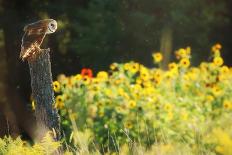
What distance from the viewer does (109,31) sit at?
12.6 metres

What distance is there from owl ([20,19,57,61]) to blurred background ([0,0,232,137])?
7.29 metres

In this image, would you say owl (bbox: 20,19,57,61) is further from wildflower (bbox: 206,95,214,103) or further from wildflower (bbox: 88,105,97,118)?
wildflower (bbox: 206,95,214,103)

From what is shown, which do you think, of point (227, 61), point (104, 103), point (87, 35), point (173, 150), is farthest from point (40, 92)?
point (227, 61)

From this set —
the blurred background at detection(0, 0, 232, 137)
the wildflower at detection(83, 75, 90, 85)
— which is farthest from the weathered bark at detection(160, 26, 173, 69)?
the wildflower at detection(83, 75, 90, 85)

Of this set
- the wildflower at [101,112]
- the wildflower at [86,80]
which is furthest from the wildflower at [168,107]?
the wildflower at [86,80]

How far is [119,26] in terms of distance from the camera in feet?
41.5

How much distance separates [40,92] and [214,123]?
2.89 meters

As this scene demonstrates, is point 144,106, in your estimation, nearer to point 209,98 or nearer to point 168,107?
point 168,107

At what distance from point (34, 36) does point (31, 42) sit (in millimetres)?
111

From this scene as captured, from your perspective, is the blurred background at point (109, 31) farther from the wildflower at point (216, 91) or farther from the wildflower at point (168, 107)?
the wildflower at point (168, 107)

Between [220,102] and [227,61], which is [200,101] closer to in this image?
[220,102]

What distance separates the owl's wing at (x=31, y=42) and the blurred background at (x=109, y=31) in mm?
7285

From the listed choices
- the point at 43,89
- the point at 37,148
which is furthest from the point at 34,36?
the point at 37,148

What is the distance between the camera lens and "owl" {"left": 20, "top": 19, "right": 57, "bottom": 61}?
4.75 meters
